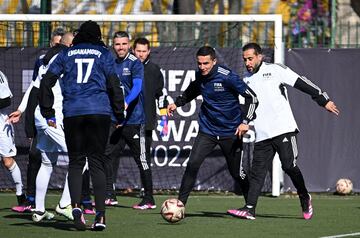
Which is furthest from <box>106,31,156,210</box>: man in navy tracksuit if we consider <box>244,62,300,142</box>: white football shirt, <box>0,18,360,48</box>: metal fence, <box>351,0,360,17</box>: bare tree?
<box>351,0,360,17</box>: bare tree

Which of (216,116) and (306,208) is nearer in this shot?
(306,208)

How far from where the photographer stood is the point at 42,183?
12.3 metres

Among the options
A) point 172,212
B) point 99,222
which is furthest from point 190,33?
point 99,222

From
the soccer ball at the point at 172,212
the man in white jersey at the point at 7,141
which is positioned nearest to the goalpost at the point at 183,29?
the man in white jersey at the point at 7,141

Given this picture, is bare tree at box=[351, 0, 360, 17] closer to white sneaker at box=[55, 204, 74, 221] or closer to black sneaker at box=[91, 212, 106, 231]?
white sneaker at box=[55, 204, 74, 221]

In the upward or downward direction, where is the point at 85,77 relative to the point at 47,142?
upward

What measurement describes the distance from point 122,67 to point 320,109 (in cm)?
410

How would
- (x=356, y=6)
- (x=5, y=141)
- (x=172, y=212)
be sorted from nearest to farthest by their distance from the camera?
(x=172, y=212), (x=5, y=141), (x=356, y=6)

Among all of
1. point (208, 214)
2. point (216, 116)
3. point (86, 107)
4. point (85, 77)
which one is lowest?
point (208, 214)

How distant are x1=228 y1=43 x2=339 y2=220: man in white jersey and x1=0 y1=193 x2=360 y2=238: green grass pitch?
33 cm

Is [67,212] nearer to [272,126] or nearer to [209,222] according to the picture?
[209,222]

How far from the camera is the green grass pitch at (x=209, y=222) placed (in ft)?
36.3

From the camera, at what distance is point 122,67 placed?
14.2 m

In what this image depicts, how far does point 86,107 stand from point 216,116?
237 cm
